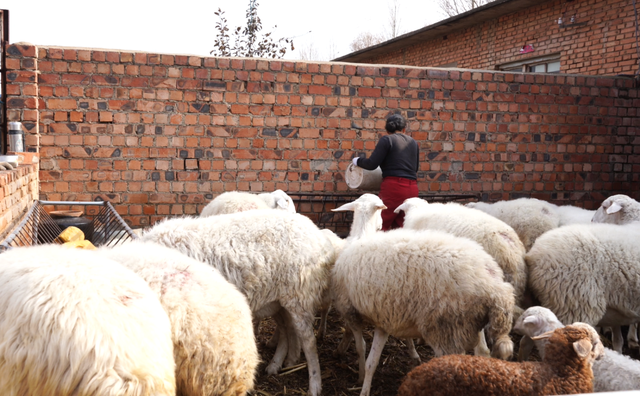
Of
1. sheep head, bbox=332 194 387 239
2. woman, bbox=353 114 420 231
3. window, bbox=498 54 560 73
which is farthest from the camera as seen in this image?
window, bbox=498 54 560 73

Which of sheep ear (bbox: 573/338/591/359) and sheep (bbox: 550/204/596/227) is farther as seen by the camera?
sheep (bbox: 550/204/596/227)

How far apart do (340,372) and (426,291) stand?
4.44 feet

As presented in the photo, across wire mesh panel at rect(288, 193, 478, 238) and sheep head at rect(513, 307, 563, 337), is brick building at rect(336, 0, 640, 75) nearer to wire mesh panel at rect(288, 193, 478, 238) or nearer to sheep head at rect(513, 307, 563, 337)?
wire mesh panel at rect(288, 193, 478, 238)

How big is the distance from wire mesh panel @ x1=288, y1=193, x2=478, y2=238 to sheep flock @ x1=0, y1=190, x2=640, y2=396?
1464mm

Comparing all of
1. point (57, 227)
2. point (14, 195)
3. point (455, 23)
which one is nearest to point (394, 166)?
point (57, 227)

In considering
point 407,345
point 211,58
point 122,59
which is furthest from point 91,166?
point 407,345

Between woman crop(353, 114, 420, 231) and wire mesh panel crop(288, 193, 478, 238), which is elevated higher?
woman crop(353, 114, 420, 231)

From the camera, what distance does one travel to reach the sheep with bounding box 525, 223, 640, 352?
3.63 m

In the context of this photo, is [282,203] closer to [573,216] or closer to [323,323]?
[323,323]

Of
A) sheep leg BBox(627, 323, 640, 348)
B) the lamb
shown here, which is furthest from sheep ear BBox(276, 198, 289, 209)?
sheep leg BBox(627, 323, 640, 348)

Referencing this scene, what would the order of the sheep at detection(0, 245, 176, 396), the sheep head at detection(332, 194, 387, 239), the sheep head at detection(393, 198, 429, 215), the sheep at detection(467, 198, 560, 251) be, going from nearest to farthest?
1. the sheep at detection(0, 245, 176, 396)
2. the sheep head at detection(332, 194, 387, 239)
3. the sheep at detection(467, 198, 560, 251)
4. the sheep head at detection(393, 198, 429, 215)

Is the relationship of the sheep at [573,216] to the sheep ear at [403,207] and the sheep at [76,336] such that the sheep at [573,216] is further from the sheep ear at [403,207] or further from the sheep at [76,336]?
the sheep at [76,336]

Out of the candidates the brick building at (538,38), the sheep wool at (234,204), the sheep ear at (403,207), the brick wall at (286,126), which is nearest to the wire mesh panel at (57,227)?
the brick wall at (286,126)

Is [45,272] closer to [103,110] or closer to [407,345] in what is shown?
[407,345]
